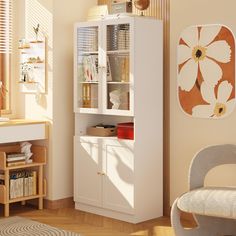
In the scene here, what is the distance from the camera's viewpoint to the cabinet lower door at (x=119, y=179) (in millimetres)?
4867

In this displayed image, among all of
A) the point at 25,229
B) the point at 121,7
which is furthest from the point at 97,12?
the point at 25,229

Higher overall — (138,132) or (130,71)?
(130,71)

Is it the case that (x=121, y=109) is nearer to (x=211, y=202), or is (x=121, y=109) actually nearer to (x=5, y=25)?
(x=211, y=202)

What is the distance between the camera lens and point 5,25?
5.58 metres

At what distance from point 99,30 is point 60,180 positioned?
1.55 meters

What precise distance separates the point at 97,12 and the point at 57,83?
2.62ft

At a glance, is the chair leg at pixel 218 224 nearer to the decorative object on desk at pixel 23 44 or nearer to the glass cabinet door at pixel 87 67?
the glass cabinet door at pixel 87 67

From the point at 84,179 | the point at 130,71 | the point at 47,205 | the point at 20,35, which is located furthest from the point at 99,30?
the point at 47,205

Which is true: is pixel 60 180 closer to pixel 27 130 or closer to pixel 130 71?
pixel 27 130

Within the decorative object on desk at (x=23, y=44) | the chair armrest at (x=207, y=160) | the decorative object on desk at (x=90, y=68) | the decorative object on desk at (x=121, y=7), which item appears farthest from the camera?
the decorative object on desk at (x=23, y=44)


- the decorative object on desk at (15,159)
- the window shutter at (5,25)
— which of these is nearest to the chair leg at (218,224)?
the decorative object on desk at (15,159)

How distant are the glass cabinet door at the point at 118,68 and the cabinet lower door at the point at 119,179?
1.26ft

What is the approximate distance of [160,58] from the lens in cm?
504

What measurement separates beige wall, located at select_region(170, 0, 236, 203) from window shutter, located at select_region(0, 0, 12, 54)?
172 centimetres
